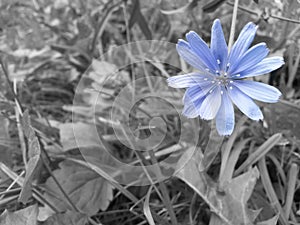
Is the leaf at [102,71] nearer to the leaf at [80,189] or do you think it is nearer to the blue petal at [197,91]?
the leaf at [80,189]

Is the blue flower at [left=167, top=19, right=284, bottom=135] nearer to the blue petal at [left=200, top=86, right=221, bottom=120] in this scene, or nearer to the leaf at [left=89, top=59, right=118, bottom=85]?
the blue petal at [left=200, top=86, right=221, bottom=120]

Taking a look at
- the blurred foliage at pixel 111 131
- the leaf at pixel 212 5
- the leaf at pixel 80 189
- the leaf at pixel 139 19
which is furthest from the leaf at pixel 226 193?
the leaf at pixel 139 19

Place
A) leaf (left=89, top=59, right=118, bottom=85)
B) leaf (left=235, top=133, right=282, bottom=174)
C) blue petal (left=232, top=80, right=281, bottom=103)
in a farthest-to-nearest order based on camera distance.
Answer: leaf (left=89, top=59, right=118, bottom=85) → leaf (left=235, top=133, right=282, bottom=174) → blue petal (left=232, top=80, right=281, bottom=103)

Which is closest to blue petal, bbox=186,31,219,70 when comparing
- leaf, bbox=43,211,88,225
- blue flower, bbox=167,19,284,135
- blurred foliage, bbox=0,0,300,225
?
blue flower, bbox=167,19,284,135

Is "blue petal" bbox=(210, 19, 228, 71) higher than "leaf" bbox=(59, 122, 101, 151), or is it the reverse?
"blue petal" bbox=(210, 19, 228, 71)

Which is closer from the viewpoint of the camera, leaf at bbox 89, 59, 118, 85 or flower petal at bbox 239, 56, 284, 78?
flower petal at bbox 239, 56, 284, 78

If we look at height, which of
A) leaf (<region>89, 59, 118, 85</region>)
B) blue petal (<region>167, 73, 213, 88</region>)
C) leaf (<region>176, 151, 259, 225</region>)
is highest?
blue petal (<region>167, 73, 213, 88</region>)

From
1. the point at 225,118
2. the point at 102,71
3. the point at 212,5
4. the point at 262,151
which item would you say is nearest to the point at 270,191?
the point at 262,151
